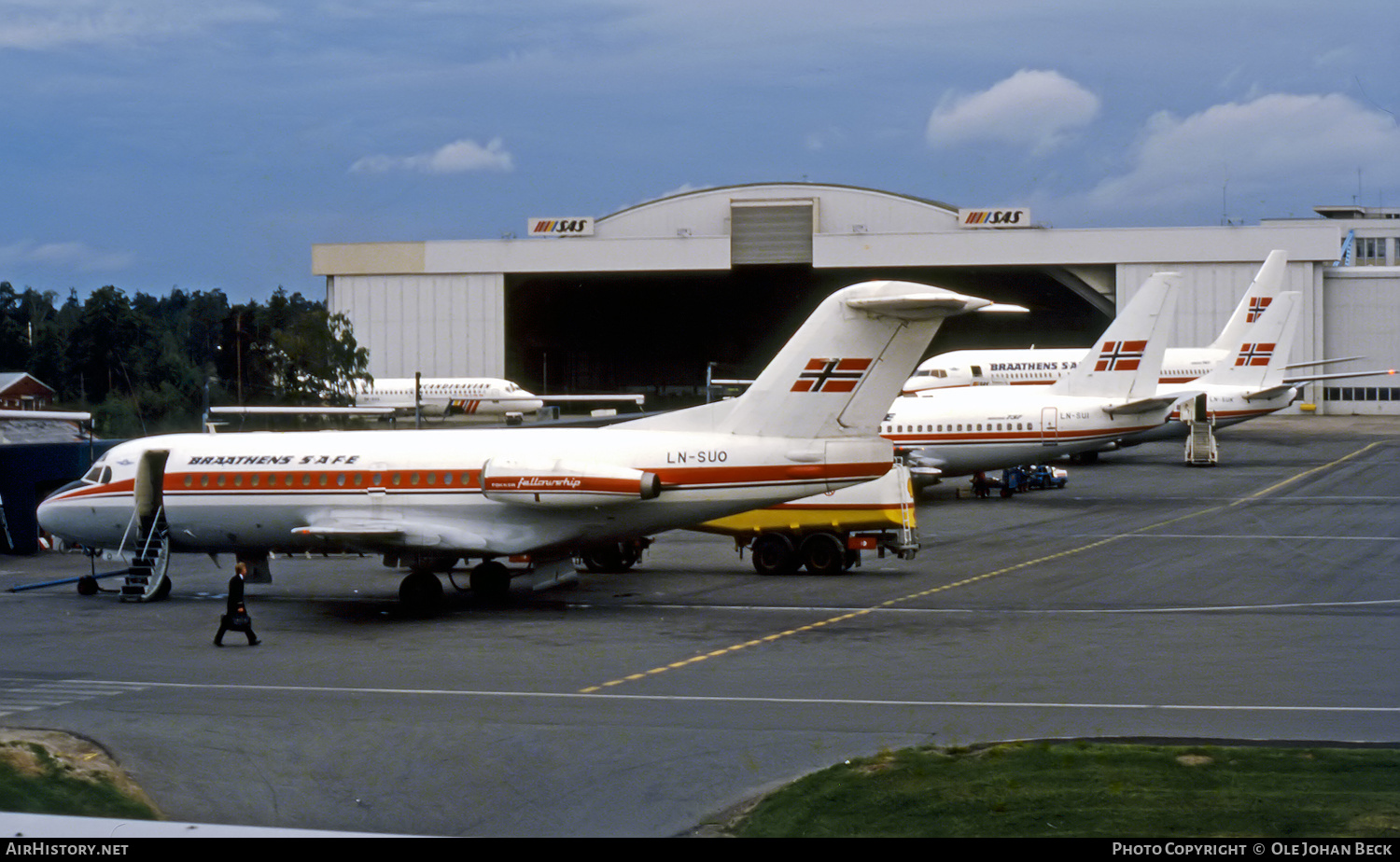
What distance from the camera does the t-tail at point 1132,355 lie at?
177 feet

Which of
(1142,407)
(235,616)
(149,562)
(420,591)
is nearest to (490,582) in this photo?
(420,591)

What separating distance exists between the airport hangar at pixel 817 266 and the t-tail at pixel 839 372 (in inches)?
2485

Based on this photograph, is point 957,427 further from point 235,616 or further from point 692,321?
point 692,321

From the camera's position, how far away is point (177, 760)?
1645 centimetres

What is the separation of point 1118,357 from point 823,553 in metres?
24.5

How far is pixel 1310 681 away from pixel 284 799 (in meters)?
14.4

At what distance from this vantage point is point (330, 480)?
99.8ft

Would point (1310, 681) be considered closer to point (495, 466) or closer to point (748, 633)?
point (748, 633)

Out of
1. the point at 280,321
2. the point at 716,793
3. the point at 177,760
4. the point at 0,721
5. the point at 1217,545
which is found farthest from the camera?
the point at 280,321

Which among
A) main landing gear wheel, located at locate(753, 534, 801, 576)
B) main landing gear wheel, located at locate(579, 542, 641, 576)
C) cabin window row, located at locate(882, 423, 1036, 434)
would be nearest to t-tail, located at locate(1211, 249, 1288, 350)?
cabin window row, located at locate(882, 423, 1036, 434)

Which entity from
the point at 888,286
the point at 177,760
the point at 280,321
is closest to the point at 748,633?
the point at 888,286

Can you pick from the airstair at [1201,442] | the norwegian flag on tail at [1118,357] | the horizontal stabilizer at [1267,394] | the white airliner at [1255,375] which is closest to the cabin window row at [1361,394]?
the white airliner at [1255,375]

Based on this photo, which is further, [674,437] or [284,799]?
[674,437]

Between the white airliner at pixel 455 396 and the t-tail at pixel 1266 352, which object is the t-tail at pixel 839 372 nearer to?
the t-tail at pixel 1266 352
